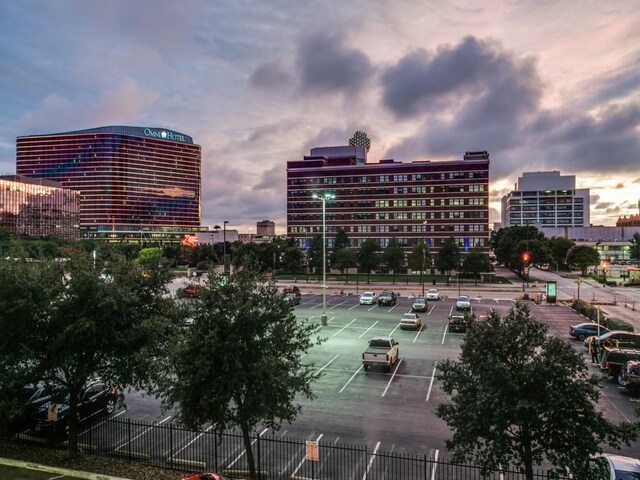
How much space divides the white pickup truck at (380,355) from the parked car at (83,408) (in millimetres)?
12662

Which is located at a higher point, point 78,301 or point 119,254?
point 119,254

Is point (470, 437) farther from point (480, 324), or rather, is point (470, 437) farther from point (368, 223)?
point (368, 223)

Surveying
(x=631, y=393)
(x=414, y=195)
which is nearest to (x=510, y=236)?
(x=414, y=195)

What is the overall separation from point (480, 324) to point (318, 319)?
30.6 meters

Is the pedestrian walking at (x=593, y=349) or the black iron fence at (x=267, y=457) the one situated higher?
the pedestrian walking at (x=593, y=349)

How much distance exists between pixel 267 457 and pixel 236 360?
496 centimetres

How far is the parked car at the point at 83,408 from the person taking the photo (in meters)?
15.7

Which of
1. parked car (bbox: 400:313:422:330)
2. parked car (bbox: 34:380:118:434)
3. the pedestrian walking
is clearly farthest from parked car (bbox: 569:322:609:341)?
parked car (bbox: 34:380:118:434)

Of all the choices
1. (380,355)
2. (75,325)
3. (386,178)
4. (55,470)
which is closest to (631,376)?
(380,355)

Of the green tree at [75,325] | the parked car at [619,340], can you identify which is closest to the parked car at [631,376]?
the parked car at [619,340]

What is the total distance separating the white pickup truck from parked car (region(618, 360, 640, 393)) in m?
11.1

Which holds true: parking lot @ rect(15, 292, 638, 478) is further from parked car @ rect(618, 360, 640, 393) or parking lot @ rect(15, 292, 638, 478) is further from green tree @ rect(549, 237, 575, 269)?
green tree @ rect(549, 237, 575, 269)

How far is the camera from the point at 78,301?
13.9 metres

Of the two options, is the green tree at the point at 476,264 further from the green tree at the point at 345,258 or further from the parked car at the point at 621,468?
the parked car at the point at 621,468
